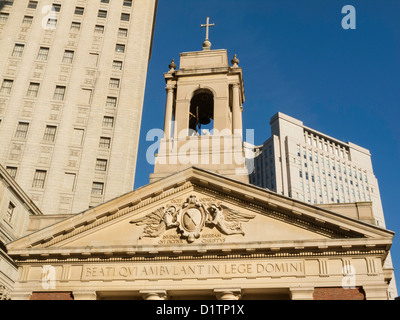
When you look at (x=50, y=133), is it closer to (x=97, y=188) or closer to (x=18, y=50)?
(x=97, y=188)

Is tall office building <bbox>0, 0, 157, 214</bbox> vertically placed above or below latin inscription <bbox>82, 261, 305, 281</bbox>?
above

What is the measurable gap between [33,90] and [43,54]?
5525mm

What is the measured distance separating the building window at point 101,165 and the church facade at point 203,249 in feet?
85.2

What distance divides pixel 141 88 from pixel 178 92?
24946 millimetres

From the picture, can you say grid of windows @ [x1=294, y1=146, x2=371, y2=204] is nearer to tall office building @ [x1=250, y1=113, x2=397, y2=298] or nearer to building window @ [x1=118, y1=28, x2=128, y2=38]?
tall office building @ [x1=250, y1=113, x2=397, y2=298]

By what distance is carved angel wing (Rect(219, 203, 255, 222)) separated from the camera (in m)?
21.7

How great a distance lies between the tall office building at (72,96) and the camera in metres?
46.2

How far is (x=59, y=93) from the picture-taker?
52.0 meters

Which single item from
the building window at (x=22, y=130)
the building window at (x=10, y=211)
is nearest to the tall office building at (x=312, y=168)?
the building window at (x=22, y=130)

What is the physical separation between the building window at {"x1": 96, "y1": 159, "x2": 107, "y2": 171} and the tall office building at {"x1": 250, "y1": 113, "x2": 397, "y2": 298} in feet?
247

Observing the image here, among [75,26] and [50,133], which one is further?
[75,26]

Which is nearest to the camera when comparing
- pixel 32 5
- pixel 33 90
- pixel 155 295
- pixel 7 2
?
pixel 155 295

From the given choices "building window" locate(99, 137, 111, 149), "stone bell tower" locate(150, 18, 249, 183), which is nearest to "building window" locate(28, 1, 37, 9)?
"building window" locate(99, 137, 111, 149)

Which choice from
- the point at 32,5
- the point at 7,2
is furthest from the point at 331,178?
the point at 7,2
